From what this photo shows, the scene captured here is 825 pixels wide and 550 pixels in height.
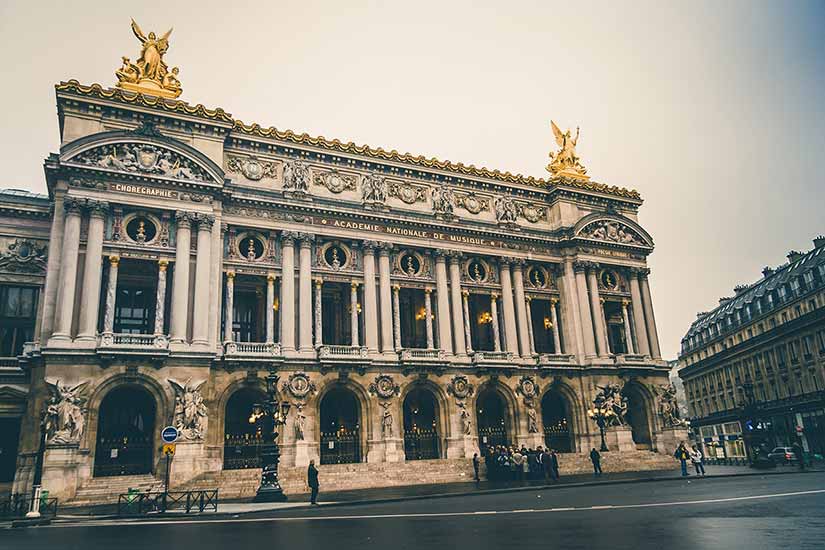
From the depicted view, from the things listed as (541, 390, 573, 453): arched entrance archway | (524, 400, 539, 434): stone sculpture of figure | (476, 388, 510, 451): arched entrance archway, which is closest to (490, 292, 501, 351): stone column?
(476, 388, 510, 451): arched entrance archway

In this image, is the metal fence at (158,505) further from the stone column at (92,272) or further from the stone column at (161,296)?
the stone column at (161,296)

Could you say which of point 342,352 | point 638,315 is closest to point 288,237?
point 342,352

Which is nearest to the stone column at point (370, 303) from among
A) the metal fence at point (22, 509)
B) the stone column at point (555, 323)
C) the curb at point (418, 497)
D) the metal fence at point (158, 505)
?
the curb at point (418, 497)

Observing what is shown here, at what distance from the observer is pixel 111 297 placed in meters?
34.9

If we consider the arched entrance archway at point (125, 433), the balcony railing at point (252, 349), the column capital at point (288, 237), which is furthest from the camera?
the column capital at point (288, 237)

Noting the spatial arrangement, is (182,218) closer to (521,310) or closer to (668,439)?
(521,310)

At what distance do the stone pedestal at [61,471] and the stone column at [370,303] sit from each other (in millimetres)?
17535

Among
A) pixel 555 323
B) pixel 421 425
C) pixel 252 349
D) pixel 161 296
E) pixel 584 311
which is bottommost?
pixel 421 425

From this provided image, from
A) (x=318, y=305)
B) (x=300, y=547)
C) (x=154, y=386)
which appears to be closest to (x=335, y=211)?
(x=318, y=305)

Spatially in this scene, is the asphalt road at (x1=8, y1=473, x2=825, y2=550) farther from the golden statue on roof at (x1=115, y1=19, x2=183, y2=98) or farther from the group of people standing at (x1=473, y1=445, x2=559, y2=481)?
the golden statue on roof at (x1=115, y1=19, x2=183, y2=98)

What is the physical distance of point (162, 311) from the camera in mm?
36000

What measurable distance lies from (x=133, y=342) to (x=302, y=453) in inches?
440

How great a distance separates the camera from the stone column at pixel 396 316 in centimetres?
4269

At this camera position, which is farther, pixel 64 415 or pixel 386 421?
pixel 386 421
